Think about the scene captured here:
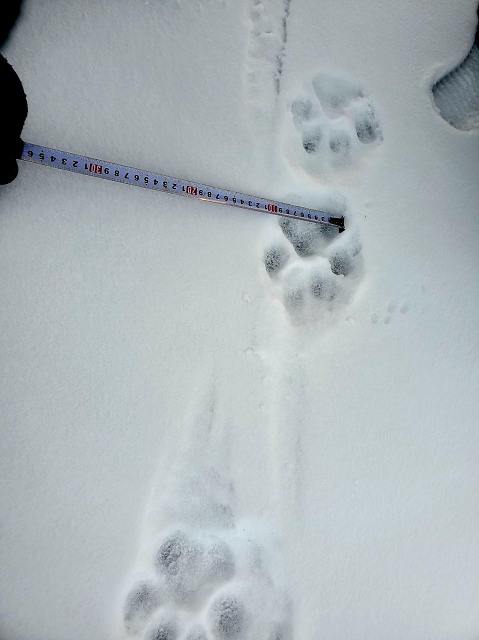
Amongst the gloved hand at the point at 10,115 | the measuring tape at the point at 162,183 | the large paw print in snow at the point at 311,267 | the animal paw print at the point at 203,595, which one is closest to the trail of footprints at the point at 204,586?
the animal paw print at the point at 203,595

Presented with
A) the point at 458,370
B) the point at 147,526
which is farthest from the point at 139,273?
the point at 458,370

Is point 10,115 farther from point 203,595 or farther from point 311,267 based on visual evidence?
point 203,595

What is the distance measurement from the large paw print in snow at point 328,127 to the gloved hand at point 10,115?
0.63m

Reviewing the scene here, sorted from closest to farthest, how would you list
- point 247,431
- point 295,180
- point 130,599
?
point 130,599, point 247,431, point 295,180

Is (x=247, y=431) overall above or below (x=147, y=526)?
above

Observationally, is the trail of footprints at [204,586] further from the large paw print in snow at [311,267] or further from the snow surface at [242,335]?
the large paw print in snow at [311,267]

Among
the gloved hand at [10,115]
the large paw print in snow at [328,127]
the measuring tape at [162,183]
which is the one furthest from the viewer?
the large paw print in snow at [328,127]

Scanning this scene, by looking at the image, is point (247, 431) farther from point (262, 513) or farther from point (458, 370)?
point (458, 370)

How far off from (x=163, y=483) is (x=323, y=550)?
401mm

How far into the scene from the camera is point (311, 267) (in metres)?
1.21

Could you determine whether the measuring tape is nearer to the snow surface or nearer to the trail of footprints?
the snow surface

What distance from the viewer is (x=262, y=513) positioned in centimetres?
113

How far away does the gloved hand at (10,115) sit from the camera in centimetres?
98

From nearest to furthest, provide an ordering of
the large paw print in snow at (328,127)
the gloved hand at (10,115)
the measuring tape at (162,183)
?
the gloved hand at (10,115), the measuring tape at (162,183), the large paw print in snow at (328,127)
